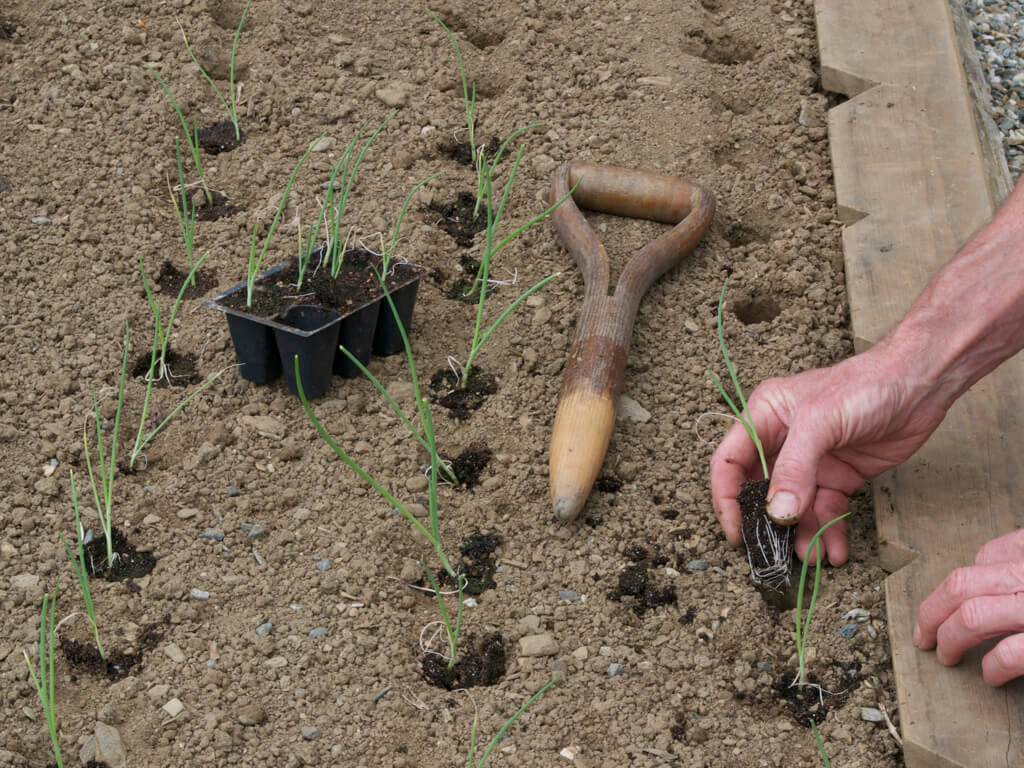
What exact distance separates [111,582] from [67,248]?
1.01 m

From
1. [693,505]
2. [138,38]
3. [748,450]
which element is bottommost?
[693,505]

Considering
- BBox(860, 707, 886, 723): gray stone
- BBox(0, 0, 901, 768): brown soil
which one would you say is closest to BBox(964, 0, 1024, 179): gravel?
BBox(0, 0, 901, 768): brown soil

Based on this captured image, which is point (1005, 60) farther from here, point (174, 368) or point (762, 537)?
point (174, 368)

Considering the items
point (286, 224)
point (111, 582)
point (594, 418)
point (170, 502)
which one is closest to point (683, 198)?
point (594, 418)

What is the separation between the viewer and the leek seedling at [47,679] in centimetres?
175

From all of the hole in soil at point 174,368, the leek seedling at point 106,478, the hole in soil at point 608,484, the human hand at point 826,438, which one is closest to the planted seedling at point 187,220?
the hole in soil at point 174,368

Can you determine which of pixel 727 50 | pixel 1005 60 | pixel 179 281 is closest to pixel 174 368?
pixel 179 281

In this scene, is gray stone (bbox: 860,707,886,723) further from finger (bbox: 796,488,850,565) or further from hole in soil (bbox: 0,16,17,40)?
hole in soil (bbox: 0,16,17,40)

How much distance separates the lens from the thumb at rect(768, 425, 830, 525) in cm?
202

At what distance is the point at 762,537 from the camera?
2086mm

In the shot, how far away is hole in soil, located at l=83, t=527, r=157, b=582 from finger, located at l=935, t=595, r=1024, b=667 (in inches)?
56.4

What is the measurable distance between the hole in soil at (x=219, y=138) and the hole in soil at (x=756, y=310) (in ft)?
4.65

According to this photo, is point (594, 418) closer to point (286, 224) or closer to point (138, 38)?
point (286, 224)

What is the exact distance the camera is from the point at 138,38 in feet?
10.9
